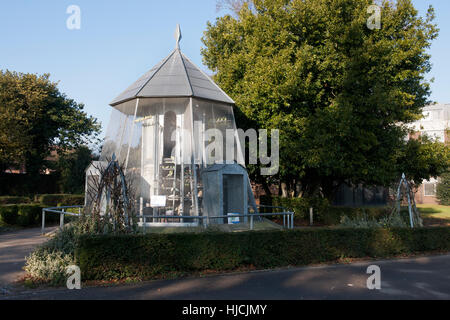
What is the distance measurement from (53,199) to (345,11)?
20.2 meters

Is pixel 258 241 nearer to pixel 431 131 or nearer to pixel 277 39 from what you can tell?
pixel 277 39

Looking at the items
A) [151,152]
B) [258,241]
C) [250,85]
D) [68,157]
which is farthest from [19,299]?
[68,157]

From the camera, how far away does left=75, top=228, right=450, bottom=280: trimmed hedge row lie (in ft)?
27.0

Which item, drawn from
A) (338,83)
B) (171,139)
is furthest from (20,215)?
(338,83)

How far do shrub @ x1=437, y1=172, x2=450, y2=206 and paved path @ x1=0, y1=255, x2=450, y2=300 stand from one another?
38.8m

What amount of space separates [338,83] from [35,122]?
25185mm

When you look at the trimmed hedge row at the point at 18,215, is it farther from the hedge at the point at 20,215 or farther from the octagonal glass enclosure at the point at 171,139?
the octagonal glass enclosure at the point at 171,139

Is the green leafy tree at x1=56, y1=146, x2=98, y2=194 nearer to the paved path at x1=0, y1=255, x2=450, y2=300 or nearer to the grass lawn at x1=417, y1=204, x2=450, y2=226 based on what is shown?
the paved path at x1=0, y1=255, x2=450, y2=300

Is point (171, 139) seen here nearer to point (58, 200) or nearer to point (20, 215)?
point (20, 215)

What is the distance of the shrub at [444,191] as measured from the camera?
1693 inches

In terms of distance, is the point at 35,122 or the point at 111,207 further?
the point at 35,122

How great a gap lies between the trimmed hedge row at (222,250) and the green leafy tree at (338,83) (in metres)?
6.44

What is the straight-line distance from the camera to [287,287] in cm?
780
